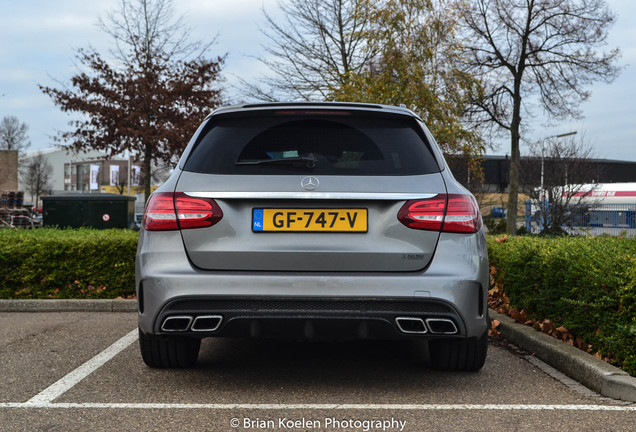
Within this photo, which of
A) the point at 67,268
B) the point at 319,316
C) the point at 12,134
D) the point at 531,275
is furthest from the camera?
the point at 12,134

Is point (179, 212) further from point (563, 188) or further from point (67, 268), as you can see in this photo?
point (563, 188)

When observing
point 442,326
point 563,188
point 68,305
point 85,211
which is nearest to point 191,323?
point 442,326

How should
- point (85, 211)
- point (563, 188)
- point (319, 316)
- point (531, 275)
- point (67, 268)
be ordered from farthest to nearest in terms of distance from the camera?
point (563, 188), point (85, 211), point (67, 268), point (531, 275), point (319, 316)

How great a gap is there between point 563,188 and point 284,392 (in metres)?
18.4

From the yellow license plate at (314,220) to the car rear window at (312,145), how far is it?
0.24 metres

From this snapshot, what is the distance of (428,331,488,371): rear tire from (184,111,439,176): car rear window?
1.22 metres

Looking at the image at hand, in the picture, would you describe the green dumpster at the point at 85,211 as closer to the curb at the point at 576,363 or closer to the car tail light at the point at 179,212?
the curb at the point at 576,363

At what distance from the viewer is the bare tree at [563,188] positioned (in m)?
20.8

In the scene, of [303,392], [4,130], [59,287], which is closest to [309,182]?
[303,392]

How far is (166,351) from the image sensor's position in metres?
4.67

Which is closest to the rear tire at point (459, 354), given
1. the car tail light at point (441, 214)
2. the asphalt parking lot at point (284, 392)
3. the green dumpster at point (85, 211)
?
the asphalt parking lot at point (284, 392)

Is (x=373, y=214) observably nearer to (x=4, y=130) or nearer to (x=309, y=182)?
(x=309, y=182)

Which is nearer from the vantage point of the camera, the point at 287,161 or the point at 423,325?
the point at 423,325

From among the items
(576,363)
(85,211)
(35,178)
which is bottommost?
(576,363)
